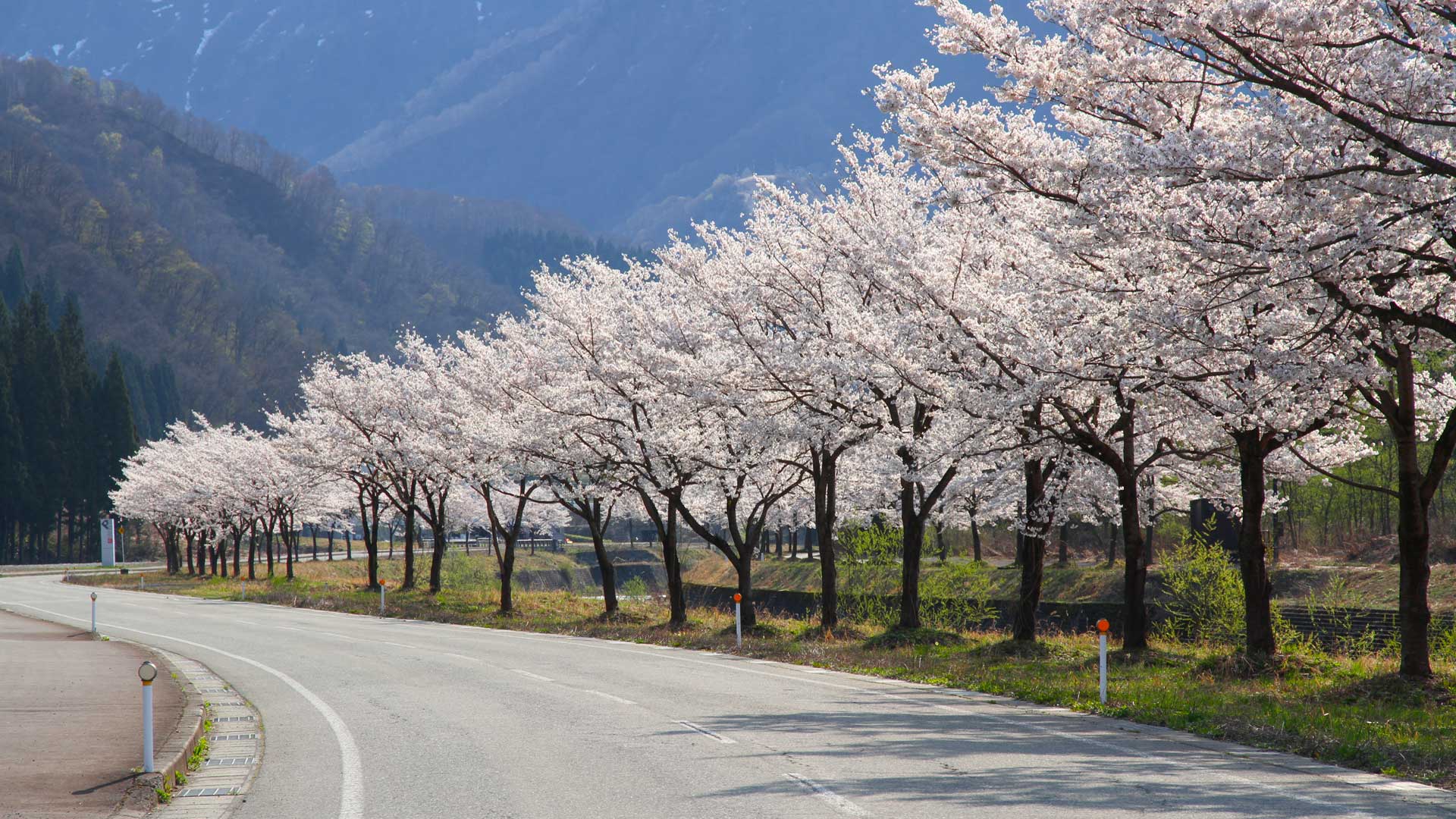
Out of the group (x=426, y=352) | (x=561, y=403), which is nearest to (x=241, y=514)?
(x=426, y=352)

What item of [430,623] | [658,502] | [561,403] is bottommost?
[430,623]

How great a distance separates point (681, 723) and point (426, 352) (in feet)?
106

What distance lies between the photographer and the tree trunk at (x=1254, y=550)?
49.0 feet

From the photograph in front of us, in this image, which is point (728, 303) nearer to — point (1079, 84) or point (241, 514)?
point (1079, 84)

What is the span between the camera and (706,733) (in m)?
10.6

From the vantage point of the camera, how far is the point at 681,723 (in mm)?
11289

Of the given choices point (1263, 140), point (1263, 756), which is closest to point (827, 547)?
point (1263, 756)

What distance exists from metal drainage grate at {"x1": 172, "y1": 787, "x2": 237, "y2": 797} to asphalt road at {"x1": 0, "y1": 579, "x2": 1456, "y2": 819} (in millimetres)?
236

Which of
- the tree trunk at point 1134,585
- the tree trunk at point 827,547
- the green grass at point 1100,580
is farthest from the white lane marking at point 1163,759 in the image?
the green grass at point 1100,580

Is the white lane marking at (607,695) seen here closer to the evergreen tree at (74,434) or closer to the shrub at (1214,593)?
the shrub at (1214,593)

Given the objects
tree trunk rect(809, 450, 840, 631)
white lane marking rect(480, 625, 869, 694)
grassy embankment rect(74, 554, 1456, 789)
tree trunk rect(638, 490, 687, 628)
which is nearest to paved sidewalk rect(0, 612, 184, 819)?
white lane marking rect(480, 625, 869, 694)

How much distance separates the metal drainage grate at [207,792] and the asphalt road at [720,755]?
0.24 m

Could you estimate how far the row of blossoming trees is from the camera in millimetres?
9906

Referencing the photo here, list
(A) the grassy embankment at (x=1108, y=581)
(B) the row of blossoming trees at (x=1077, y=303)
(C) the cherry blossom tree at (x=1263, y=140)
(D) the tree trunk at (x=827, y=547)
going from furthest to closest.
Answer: (A) the grassy embankment at (x=1108, y=581)
(D) the tree trunk at (x=827, y=547)
(B) the row of blossoming trees at (x=1077, y=303)
(C) the cherry blossom tree at (x=1263, y=140)
